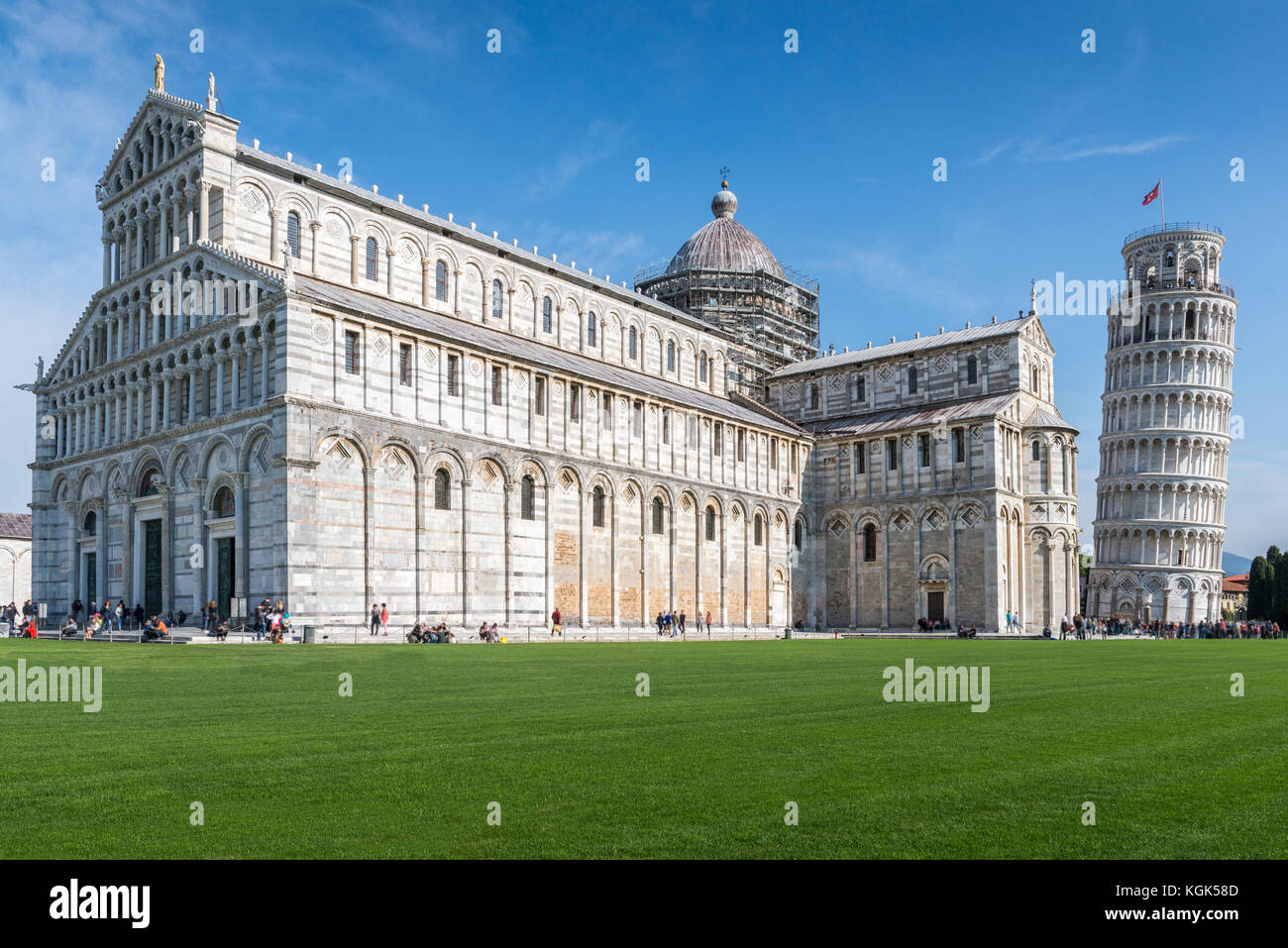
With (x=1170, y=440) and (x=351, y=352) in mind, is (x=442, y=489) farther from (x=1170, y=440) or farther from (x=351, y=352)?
(x=1170, y=440)

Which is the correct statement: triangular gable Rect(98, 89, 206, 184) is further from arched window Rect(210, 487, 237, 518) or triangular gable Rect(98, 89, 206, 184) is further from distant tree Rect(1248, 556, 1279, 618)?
distant tree Rect(1248, 556, 1279, 618)

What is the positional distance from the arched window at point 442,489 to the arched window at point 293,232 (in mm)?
11895

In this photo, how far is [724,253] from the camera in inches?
3017

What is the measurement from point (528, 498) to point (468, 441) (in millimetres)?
4358

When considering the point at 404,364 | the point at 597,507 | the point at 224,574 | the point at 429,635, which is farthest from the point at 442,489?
the point at 597,507

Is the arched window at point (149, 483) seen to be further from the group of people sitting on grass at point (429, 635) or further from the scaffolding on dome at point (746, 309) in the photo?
the scaffolding on dome at point (746, 309)

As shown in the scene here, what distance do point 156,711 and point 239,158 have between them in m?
36.1

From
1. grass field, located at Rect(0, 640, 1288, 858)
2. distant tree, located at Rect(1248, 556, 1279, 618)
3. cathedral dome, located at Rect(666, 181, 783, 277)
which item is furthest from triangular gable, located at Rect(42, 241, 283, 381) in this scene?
distant tree, located at Rect(1248, 556, 1279, 618)

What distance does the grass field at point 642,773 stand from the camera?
21.1ft

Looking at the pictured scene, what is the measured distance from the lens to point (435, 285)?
51188 millimetres

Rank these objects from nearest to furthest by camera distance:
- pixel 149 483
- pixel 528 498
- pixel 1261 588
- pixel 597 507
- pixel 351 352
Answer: pixel 351 352
pixel 149 483
pixel 528 498
pixel 597 507
pixel 1261 588

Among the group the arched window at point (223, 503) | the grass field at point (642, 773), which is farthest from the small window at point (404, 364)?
the grass field at point (642, 773)
